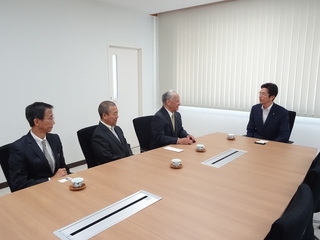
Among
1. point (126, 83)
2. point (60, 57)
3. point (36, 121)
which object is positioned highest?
point (60, 57)

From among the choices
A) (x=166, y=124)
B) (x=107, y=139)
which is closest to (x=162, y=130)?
(x=166, y=124)

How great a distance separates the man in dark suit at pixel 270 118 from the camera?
3.16 meters

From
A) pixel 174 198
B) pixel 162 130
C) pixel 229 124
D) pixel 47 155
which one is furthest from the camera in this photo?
pixel 229 124

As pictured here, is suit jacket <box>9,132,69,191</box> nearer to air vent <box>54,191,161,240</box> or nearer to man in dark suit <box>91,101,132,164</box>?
man in dark suit <box>91,101,132,164</box>

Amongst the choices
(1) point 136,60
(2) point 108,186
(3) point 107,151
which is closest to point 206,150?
(3) point 107,151

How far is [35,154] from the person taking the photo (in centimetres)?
194

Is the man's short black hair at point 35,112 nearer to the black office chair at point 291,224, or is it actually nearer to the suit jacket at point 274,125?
the black office chair at point 291,224

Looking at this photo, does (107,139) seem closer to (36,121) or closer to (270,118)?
(36,121)

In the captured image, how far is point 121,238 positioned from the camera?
109cm

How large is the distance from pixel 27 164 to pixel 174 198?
1.18 m

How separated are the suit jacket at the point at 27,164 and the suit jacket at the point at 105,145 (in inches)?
15.5

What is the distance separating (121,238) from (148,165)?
3.14 ft

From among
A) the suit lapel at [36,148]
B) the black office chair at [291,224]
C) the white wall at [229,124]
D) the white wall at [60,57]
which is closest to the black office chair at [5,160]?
the suit lapel at [36,148]

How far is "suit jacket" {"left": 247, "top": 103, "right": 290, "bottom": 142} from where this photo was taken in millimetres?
3133
